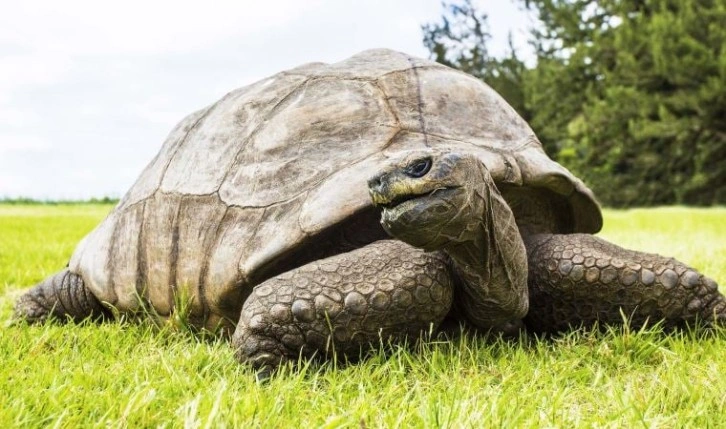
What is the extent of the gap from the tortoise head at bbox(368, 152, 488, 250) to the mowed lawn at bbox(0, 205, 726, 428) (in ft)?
1.48

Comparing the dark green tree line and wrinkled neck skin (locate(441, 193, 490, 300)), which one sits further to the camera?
the dark green tree line

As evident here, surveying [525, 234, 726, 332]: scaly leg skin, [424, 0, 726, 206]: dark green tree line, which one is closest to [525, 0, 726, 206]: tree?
[424, 0, 726, 206]: dark green tree line

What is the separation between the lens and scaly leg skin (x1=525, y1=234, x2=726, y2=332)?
2.60 metres

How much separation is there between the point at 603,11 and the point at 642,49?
10.8 feet

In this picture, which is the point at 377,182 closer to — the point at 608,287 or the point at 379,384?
the point at 379,384

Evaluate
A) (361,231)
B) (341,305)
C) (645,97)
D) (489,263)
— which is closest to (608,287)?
(489,263)

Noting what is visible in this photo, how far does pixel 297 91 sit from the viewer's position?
297 centimetres

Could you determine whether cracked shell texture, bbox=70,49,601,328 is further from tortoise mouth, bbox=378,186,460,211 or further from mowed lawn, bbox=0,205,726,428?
tortoise mouth, bbox=378,186,460,211

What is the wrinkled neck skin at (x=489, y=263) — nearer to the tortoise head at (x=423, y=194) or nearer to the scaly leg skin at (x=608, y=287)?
the tortoise head at (x=423, y=194)

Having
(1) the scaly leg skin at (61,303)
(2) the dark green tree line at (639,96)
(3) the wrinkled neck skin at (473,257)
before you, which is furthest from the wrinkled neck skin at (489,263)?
(2) the dark green tree line at (639,96)

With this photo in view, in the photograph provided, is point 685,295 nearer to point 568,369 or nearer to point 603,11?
point 568,369

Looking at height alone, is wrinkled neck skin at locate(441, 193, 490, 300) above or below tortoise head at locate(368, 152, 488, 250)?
below

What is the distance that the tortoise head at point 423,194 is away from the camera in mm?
1783

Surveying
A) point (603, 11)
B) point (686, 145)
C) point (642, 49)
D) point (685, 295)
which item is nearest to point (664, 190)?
point (686, 145)
